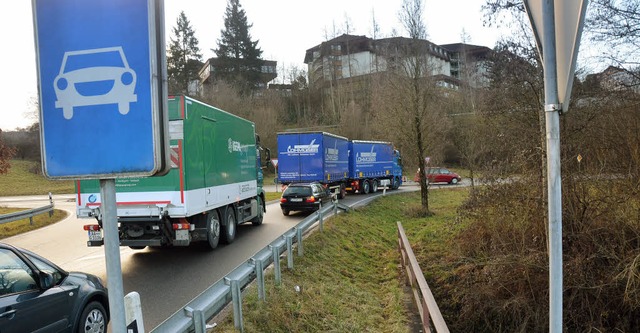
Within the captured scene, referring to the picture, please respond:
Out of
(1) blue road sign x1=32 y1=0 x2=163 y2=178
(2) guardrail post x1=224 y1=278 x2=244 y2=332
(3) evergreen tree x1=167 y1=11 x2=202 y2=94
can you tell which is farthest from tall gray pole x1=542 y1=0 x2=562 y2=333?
(3) evergreen tree x1=167 y1=11 x2=202 y2=94

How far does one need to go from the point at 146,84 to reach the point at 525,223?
8349 millimetres

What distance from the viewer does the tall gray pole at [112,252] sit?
159cm

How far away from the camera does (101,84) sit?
1633 mm

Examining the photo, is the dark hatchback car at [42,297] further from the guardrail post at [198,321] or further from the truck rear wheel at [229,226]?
the truck rear wheel at [229,226]

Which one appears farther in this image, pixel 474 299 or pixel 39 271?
pixel 474 299

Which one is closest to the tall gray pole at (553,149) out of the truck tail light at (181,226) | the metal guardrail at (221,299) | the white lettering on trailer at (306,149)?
the metal guardrail at (221,299)

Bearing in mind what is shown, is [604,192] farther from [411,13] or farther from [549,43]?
[411,13]

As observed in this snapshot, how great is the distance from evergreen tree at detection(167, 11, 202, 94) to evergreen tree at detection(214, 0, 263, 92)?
4.25 meters

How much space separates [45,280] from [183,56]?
6125cm

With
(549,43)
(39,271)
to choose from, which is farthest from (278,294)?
(549,43)

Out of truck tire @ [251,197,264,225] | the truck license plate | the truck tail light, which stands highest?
the truck tail light

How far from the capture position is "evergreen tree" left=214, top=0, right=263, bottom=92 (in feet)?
209

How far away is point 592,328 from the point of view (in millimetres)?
6578

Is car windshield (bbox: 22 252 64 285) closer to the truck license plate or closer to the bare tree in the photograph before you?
the truck license plate
